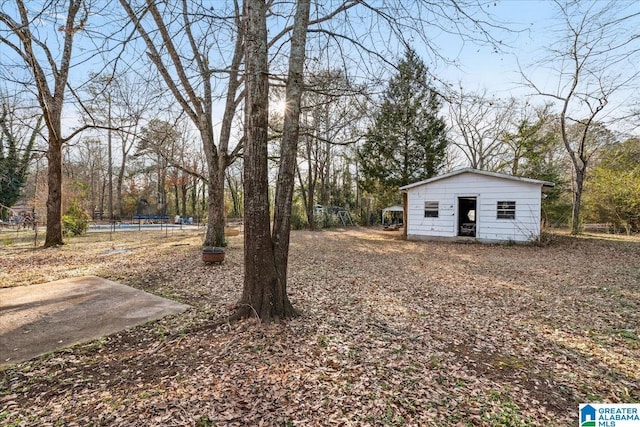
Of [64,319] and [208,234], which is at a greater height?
[208,234]

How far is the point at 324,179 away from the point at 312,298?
1936cm

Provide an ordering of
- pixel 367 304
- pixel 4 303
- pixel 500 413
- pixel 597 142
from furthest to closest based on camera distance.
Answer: pixel 597 142
pixel 367 304
pixel 4 303
pixel 500 413

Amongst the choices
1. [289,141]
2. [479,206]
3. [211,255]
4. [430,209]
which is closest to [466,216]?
[430,209]

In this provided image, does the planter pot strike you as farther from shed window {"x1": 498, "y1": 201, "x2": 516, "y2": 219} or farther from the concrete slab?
shed window {"x1": 498, "y1": 201, "x2": 516, "y2": 219}

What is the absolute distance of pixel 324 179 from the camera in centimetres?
2361

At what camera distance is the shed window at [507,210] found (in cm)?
1121

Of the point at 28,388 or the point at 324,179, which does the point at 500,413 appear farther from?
the point at 324,179

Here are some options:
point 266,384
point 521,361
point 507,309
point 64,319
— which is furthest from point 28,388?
point 507,309

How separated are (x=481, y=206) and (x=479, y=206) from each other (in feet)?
0.25

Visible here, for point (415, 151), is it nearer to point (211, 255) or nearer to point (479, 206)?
point (479, 206)

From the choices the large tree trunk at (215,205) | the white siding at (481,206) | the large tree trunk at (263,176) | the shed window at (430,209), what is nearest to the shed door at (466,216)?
the white siding at (481,206)

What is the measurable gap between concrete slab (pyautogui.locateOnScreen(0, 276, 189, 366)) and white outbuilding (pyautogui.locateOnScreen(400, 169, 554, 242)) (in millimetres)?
11143

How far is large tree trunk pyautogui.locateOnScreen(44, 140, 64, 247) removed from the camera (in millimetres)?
9422

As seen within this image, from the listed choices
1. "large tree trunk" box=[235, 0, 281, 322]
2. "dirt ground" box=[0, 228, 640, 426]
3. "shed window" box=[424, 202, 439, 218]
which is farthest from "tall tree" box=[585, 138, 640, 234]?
"large tree trunk" box=[235, 0, 281, 322]
